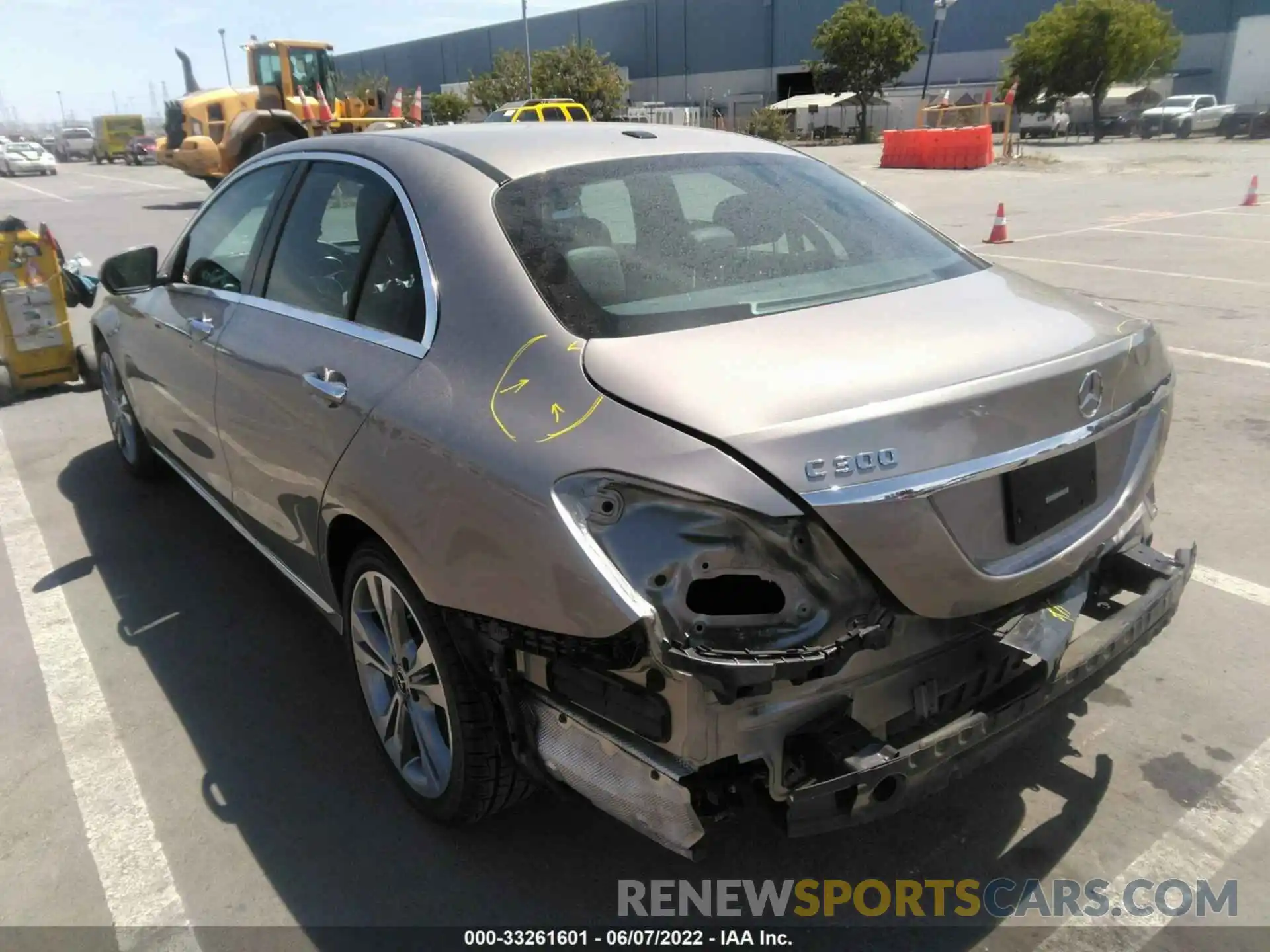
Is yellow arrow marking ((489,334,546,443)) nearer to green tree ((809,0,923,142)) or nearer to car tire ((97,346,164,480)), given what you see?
car tire ((97,346,164,480))

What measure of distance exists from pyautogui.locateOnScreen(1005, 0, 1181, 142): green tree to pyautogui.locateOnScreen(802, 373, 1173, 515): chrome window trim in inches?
1893

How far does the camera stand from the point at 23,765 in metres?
3.16

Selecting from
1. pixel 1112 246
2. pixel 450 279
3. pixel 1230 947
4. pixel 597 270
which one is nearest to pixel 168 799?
pixel 450 279

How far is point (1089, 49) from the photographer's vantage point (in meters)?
45.2

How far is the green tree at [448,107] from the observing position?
52.9 m

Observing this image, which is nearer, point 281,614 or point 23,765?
point 23,765

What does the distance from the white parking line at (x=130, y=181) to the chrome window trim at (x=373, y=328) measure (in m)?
28.7

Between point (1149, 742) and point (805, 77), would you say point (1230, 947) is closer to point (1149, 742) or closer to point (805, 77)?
point (1149, 742)

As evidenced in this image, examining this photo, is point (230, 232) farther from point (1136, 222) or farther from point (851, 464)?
point (1136, 222)

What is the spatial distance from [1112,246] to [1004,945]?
489 inches

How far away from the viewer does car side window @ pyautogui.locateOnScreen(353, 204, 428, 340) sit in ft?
8.69

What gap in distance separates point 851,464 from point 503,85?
50.7 metres

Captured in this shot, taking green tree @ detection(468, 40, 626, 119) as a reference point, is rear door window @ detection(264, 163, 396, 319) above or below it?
below

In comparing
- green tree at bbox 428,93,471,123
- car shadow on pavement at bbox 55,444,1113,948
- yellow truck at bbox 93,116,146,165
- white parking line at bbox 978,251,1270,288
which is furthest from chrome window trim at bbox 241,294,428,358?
yellow truck at bbox 93,116,146,165
